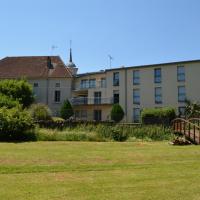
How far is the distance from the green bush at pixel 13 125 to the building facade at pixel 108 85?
3305 centimetres

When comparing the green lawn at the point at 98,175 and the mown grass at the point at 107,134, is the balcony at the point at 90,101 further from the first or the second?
the green lawn at the point at 98,175

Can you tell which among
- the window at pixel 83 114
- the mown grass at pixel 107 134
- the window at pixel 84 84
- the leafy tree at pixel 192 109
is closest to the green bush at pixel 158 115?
the leafy tree at pixel 192 109

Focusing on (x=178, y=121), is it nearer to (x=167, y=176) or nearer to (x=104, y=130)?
(x=104, y=130)

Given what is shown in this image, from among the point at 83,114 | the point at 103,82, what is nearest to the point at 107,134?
the point at 103,82

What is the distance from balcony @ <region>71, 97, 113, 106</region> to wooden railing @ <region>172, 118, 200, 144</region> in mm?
31914

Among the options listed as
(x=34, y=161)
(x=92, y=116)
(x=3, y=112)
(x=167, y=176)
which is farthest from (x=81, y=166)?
(x=92, y=116)

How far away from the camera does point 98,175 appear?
1069 centimetres

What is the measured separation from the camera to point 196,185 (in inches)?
376

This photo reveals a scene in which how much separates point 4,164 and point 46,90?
2031 inches

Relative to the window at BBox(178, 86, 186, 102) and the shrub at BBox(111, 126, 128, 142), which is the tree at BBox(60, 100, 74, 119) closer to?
the window at BBox(178, 86, 186, 102)

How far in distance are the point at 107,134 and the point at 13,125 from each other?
548cm

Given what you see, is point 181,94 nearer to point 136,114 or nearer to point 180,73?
point 180,73

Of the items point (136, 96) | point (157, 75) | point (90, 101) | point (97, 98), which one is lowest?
point (90, 101)

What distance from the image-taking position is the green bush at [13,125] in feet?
70.1
